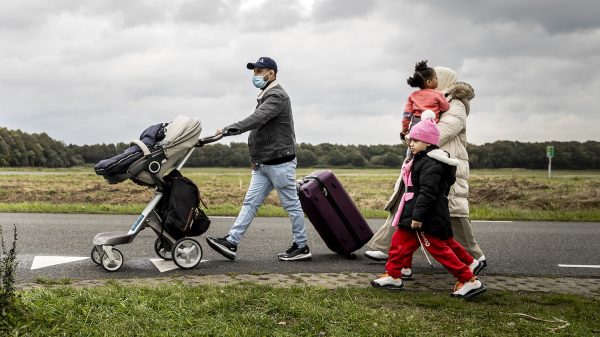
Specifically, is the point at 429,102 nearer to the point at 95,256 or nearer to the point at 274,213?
the point at 95,256

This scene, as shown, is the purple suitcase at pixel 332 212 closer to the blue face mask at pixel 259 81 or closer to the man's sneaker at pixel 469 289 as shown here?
the blue face mask at pixel 259 81

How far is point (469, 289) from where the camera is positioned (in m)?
5.60

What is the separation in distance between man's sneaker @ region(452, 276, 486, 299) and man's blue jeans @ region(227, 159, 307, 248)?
225 cm

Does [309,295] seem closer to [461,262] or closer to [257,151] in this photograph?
[461,262]

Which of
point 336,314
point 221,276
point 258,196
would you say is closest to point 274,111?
point 258,196

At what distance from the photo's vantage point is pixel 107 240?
21.7ft

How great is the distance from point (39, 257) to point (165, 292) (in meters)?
3.11

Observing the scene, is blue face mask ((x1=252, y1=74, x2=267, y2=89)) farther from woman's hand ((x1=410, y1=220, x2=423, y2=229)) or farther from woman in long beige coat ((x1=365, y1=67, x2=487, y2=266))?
woman's hand ((x1=410, y1=220, x2=423, y2=229))

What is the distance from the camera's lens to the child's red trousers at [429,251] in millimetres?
5691

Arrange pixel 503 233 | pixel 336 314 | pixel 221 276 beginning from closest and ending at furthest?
pixel 336 314 → pixel 221 276 → pixel 503 233

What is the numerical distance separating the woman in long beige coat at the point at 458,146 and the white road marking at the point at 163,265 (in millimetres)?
2507

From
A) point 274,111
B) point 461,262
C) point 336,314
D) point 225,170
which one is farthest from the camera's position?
point 225,170

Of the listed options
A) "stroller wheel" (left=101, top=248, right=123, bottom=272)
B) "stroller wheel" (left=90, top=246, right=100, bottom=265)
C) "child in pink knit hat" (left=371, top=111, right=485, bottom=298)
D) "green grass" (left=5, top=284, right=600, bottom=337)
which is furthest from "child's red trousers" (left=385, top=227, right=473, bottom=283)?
"stroller wheel" (left=90, top=246, right=100, bottom=265)

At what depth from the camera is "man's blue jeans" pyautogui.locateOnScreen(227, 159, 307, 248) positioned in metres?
7.21
